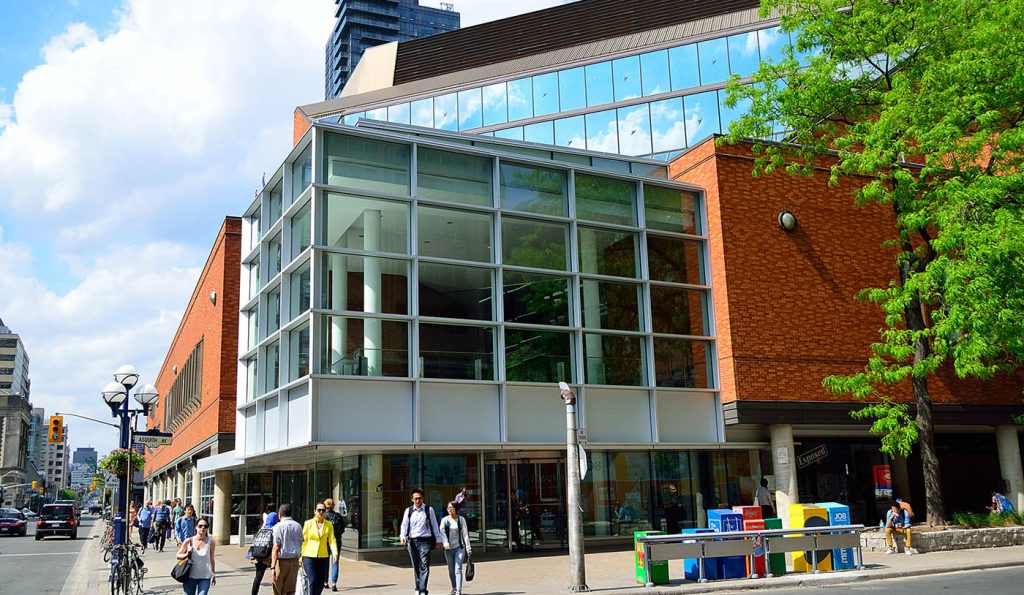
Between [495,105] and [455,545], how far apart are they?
3411 cm

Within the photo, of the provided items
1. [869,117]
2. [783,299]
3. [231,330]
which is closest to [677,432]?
[783,299]

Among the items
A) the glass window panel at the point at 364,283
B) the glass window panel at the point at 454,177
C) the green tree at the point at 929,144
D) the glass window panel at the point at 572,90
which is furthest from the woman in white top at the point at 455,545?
the glass window panel at the point at 572,90

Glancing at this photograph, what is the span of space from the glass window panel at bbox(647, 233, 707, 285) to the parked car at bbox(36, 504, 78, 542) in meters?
37.1

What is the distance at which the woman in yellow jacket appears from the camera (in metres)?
12.9

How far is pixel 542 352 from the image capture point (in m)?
21.1

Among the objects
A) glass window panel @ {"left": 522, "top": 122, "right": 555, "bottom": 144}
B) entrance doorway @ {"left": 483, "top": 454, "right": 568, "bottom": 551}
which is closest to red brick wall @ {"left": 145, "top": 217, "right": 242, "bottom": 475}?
entrance doorway @ {"left": 483, "top": 454, "right": 568, "bottom": 551}

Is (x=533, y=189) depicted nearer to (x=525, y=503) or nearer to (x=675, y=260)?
(x=675, y=260)

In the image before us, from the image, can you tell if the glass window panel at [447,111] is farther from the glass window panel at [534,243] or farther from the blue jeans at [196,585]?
the blue jeans at [196,585]

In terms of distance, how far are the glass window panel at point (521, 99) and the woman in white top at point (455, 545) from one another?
32781 millimetres

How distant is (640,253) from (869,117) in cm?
711

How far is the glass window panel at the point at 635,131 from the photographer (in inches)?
1656

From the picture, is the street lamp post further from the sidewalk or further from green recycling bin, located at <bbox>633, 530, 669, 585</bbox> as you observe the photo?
green recycling bin, located at <bbox>633, 530, 669, 585</bbox>

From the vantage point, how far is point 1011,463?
2553 centimetres

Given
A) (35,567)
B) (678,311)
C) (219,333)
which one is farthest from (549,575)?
(35,567)
